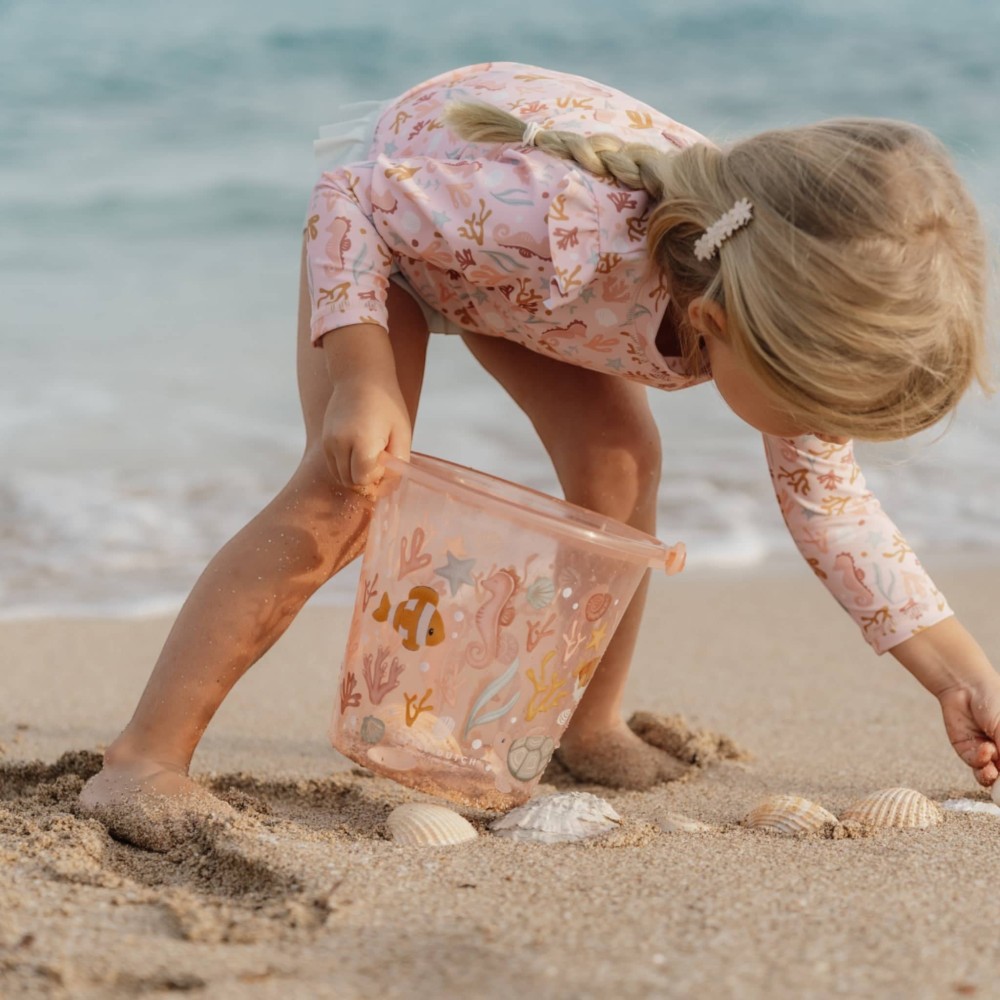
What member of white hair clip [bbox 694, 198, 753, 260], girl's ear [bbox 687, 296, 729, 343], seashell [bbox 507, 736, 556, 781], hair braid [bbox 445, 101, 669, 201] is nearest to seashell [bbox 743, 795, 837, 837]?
seashell [bbox 507, 736, 556, 781]

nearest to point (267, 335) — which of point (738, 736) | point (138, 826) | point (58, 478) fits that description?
point (58, 478)

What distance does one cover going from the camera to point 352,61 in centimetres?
1059

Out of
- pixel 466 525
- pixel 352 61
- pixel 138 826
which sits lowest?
pixel 138 826

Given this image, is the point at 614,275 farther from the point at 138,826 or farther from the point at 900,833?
the point at 138,826

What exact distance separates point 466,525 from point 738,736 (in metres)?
1.01

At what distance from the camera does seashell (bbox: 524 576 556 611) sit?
1.62 m

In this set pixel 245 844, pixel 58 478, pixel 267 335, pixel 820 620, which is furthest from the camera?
pixel 267 335

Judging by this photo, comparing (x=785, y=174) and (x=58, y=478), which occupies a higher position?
(x=785, y=174)

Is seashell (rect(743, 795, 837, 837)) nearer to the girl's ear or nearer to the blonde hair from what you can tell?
the blonde hair

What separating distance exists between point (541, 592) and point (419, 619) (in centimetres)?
16

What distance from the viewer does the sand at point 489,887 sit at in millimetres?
1150

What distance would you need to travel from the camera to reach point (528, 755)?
1698mm

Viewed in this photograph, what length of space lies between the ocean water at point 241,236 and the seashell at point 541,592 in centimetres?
53

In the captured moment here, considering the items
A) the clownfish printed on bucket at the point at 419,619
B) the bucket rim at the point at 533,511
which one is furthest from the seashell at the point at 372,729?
the bucket rim at the point at 533,511
